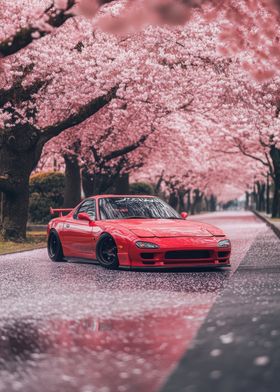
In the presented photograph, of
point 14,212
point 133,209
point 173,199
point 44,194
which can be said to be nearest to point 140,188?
point 44,194

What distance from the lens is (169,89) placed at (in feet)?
89.1

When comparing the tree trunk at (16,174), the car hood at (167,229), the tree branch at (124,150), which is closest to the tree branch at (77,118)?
the tree trunk at (16,174)

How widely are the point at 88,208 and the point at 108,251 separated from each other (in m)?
1.59

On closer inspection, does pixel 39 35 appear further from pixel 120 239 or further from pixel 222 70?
pixel 222 70

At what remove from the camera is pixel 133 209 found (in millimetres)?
14617

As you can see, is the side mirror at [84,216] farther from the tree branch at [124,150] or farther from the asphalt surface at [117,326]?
the tree branch at [124,150]

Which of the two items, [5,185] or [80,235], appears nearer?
[80,235]

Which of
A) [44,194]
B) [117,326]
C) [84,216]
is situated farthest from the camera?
[44,194]

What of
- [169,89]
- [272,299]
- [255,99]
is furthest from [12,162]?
[272,299]

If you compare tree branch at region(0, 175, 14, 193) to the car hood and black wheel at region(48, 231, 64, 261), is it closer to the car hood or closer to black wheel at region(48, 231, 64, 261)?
black wheel at region(48, 231, 64, 261)

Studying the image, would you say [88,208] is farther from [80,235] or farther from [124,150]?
[124,150]

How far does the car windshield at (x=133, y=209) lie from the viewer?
47.4 ft

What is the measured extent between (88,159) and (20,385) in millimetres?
29861

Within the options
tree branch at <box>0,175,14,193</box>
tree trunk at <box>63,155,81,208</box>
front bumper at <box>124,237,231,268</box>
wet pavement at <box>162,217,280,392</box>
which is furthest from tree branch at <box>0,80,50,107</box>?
wet pavement at <box>162,217,280,392</box>
